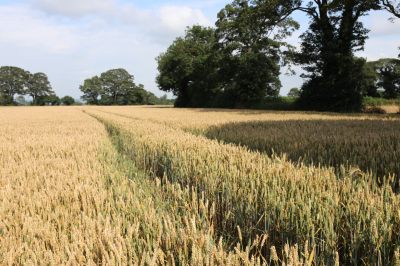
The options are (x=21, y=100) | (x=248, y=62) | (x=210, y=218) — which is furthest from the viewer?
(x=21, y=100)

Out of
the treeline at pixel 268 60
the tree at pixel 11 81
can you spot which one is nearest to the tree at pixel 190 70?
the treeline at pixel 268 60

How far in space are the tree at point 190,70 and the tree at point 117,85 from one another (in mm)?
59290

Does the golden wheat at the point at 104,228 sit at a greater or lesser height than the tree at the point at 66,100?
lesser

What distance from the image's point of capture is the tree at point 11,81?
393 ft

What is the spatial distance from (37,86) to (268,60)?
4249 inches

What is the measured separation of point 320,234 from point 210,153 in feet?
9.25

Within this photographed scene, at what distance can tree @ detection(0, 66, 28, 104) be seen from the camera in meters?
120

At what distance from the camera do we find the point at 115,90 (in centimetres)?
13200

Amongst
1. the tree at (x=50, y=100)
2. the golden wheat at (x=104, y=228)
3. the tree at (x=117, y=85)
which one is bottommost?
the golden wheat at (x=104, y=228)

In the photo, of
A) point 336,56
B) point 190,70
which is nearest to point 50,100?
point 190,70

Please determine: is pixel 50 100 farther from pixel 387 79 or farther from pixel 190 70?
pixel 387 79

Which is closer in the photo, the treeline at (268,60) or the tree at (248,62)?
the treeline at (268,60)

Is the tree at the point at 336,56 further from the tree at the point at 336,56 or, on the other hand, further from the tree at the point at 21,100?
the tree at the point at 21,100

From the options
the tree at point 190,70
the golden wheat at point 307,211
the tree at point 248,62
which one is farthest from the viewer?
the tree at point 190,70
